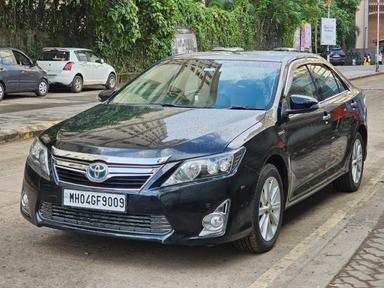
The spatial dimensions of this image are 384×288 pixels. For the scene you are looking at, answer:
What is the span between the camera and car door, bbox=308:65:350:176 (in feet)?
20.3

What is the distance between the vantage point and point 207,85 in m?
5.67

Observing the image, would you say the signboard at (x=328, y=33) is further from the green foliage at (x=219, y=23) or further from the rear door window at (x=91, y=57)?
the rear door window at (x=91, y=57)

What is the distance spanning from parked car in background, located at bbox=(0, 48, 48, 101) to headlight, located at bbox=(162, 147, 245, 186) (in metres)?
14.8

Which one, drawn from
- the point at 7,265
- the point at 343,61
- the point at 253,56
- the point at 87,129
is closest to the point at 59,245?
the point at 7,265

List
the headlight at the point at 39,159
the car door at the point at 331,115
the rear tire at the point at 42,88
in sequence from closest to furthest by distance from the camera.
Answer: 1. the headlight at the point at 39,159
2. the car door at the point at 331,115
3. the rear tire at the point at 42,88

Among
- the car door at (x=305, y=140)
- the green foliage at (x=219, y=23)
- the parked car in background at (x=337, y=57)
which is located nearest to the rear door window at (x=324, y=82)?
the car door at (x=305, y=140)

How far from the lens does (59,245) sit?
509 centimetres

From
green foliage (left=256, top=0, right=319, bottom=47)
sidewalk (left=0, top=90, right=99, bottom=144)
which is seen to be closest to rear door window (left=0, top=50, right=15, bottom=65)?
sidewalk (left=0, top=90, right=99, bottom=144)

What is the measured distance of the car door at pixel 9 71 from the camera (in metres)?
18.2

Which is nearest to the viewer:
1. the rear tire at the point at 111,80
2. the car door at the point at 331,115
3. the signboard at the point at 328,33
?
the car door at the point at 331,115

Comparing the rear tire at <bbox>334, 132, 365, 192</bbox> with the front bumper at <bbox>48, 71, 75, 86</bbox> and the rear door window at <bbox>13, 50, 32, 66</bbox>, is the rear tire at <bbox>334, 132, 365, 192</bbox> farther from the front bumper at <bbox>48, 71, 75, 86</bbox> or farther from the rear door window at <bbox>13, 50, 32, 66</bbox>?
the front bumper at <bbox>48, 71, 75, 86</bbox>

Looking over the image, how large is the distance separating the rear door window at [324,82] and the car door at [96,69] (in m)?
16.7

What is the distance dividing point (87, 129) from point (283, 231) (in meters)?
2.02

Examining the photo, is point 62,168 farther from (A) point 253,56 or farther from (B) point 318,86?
(B) point 318,86
